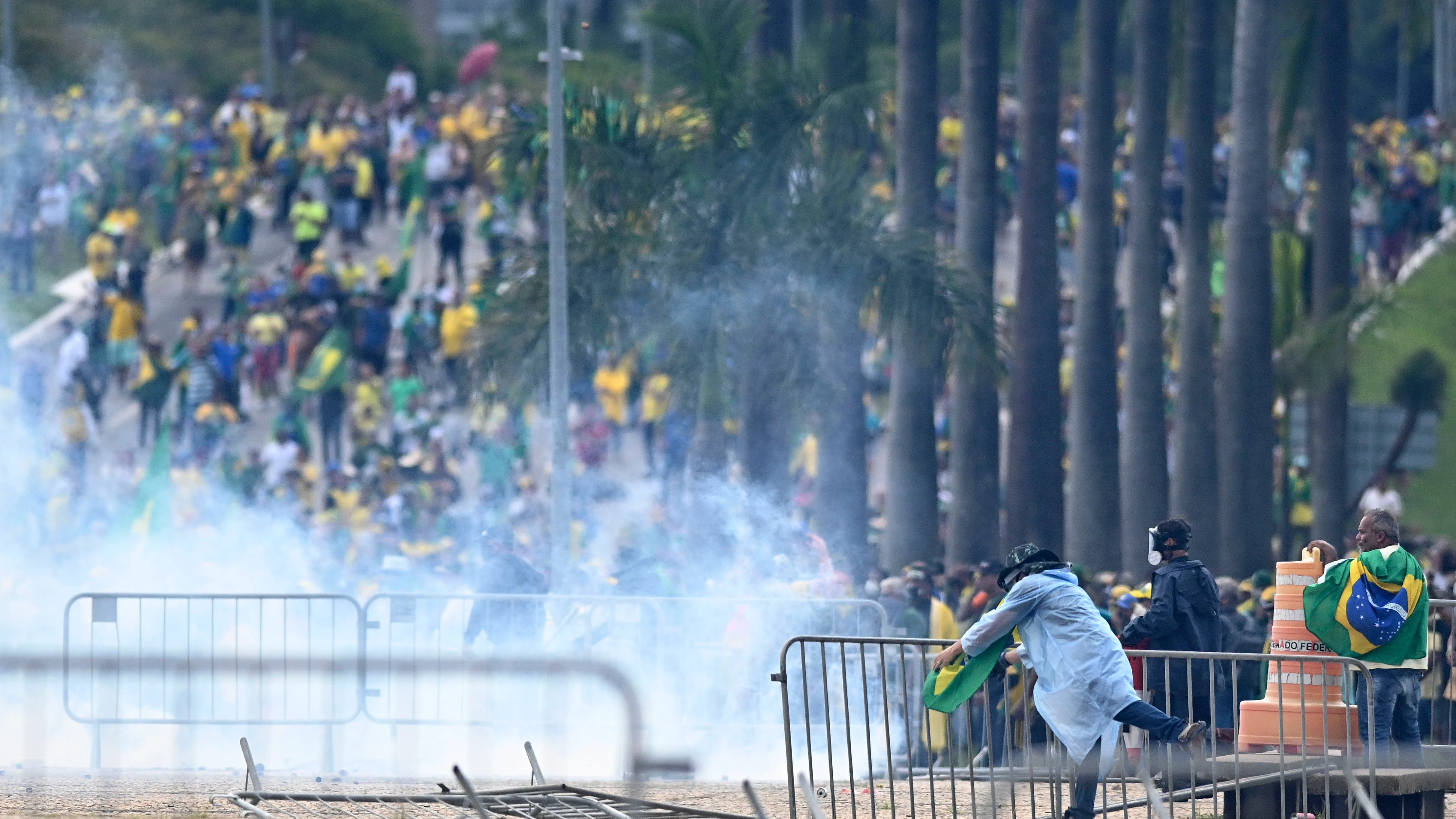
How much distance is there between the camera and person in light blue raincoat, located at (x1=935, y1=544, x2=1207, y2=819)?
9.34 m

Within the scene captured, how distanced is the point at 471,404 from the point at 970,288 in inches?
218

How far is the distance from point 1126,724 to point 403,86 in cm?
2757

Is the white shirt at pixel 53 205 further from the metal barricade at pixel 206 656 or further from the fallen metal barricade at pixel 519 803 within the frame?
the fallen metal barricade at pixel 519 803

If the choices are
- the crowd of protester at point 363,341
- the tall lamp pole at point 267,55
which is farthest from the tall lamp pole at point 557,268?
the tall lamp pole at point 267,55

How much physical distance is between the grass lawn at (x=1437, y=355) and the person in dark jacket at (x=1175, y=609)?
2103 centimetres

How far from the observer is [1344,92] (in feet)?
85.3

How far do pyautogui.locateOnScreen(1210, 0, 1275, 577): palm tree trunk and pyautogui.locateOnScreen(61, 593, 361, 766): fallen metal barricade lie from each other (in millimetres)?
11529

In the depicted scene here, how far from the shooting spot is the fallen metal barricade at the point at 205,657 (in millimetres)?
12938

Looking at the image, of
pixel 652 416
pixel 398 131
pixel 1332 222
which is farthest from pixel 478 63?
pixel 1332 222

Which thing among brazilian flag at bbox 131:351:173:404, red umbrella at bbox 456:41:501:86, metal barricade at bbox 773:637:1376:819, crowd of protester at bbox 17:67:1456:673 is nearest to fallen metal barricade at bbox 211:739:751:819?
metal barricade at bbox 773:637:1376:819

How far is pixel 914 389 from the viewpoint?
70.1 ft

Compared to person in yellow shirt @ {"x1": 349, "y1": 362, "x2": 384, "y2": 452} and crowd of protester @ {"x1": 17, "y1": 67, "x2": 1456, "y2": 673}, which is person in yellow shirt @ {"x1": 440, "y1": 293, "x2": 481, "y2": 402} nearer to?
crowd of protester @ {"x1": 17, "y1": 67, "x2": 1456, "y2": 673}

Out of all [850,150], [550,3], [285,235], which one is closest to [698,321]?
[850,150]

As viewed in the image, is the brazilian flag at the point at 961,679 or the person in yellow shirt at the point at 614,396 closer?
the brazilian flag at the point at 961,679
